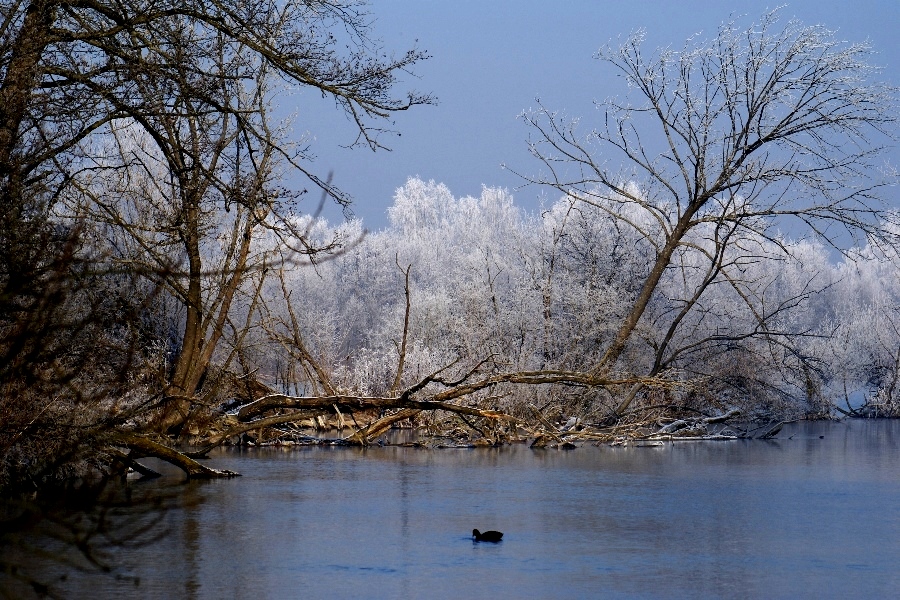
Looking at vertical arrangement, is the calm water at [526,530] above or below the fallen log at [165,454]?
below

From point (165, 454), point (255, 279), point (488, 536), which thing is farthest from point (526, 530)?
point (255, 279)

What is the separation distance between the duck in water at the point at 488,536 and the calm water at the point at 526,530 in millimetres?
93

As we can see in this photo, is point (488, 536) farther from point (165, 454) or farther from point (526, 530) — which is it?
point (165, 454)

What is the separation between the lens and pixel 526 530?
8.32 metres

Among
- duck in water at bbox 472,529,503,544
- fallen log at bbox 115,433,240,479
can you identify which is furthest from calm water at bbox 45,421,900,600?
fallen log at bbox 115,433,240,479

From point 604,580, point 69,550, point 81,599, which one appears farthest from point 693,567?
point 69,550

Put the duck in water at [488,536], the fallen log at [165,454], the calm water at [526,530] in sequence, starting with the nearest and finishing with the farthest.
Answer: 1. the calm water at [526,530]
2. the duck in water at [488,536]
3. the fallen log at [165,454]

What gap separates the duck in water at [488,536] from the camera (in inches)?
304

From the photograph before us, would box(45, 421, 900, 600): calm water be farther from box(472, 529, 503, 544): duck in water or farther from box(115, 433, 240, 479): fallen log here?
box(115, 433, 240, 479): fallen log

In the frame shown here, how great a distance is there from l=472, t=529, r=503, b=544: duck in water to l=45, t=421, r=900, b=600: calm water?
0.09 m

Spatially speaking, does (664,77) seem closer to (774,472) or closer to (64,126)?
(774,472)

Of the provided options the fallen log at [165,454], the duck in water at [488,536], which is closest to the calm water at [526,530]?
the duck in water at [488,536]

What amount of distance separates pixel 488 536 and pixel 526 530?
0.64 m

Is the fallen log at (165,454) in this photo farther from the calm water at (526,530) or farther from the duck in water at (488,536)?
the duck in water at (488,536)
